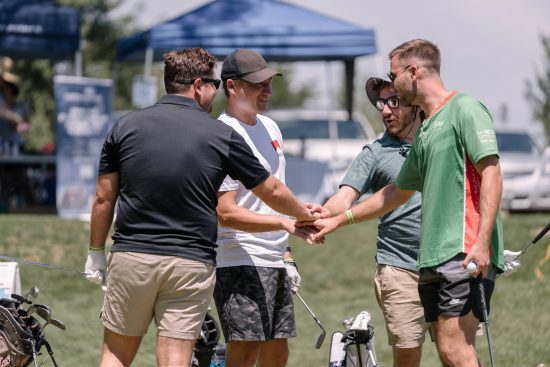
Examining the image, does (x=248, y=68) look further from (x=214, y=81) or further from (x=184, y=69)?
(x=184, y=69)

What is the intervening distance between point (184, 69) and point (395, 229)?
177 centimetres

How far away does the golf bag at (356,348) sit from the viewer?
22.1 feet

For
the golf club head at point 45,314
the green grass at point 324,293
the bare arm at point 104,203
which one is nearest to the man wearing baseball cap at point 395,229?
the bare arm at point 104,203

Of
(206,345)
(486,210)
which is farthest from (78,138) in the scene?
(486,210)

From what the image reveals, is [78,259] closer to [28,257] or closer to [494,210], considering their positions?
[28,257]

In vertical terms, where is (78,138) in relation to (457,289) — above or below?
below

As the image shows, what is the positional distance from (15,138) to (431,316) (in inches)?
482

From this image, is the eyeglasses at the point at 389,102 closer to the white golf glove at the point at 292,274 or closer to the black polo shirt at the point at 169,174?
the white golf glove at the point at 292,274

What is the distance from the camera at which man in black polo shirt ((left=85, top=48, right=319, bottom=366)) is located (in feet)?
18.7

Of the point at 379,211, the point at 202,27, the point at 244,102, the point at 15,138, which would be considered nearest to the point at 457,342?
the point at 379,211

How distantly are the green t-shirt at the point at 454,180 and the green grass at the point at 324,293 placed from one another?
A: 376 centimetres

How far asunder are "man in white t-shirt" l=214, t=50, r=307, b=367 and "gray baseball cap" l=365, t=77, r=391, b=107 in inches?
31.1

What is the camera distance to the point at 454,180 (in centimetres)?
559

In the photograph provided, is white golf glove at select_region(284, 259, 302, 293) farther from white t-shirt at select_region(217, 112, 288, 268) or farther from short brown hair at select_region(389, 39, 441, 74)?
short brown hair at select_region(389, 39, 441, 74)
